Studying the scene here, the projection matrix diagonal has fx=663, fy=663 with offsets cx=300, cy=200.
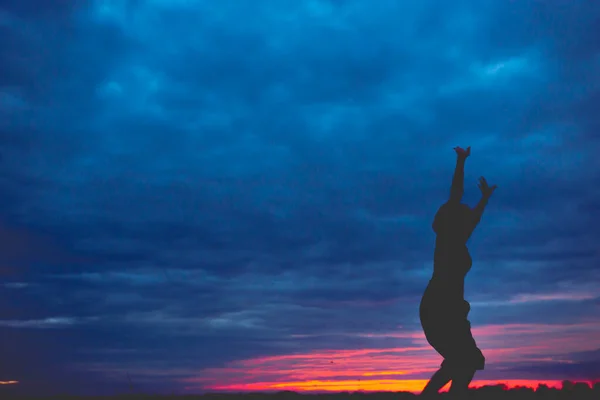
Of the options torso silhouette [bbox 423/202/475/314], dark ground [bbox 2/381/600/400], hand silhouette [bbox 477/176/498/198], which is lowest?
dark ground [bbox 2/381/600/400]

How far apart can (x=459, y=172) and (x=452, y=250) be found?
1.51 metres

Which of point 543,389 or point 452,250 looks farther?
point 543,389

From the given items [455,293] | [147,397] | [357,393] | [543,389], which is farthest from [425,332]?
[147,397]

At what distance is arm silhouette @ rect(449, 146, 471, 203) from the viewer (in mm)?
11992

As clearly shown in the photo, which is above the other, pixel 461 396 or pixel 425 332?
pixel 425 332

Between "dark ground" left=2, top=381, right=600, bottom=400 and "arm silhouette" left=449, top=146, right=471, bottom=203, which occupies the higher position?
"arm silhouette" left=449, top=146, right=471, bottom=203

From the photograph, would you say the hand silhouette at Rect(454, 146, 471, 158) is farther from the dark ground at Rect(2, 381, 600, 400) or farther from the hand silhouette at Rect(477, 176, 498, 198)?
the dark ground at Rect(2, 381, 600, 400)

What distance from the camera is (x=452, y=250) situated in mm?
12461

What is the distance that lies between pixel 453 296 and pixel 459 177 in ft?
7.23

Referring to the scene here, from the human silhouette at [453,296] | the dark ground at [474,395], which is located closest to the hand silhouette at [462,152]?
the human silhouette at [453,296]

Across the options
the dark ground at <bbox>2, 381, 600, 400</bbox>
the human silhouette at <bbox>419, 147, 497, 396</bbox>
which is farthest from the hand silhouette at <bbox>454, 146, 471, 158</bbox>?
the dark ground at <bbox>2, 381, 600, 400</bbox>

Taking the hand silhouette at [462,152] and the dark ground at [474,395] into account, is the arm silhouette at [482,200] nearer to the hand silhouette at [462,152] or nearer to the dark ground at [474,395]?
the hand silhouette at [462,152]

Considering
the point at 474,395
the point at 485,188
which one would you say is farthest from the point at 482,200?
the point at 474,395

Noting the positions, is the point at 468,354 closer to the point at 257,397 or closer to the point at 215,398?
the point at 257,397
